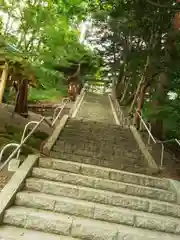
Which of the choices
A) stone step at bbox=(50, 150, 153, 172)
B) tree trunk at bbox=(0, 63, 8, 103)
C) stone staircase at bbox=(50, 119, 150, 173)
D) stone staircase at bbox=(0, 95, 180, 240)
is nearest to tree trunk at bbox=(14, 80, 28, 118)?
stone staircase at bbox=(50, 119, 150, 173)

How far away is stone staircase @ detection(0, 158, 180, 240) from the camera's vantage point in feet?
13.8

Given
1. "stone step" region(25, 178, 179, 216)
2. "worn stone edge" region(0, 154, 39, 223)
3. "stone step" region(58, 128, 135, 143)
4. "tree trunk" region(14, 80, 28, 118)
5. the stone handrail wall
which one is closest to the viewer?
"worn stone edge" region(0, 154, 39, 223)

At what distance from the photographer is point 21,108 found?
13.6 meters

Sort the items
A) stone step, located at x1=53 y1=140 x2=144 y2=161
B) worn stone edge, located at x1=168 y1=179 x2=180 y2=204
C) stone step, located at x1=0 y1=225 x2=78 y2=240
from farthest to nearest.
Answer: stone step, located at x1=53 y1=140 x2=144 y2=161 < worn stone edge, located at x1=168 y1=179 x2=180 y2=204 < stone step, located at x1=0 y1=225 x2=78 y2=240

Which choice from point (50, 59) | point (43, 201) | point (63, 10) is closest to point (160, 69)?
point (50, 59)

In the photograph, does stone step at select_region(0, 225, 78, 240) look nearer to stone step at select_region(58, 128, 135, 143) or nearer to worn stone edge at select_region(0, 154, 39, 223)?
worn stone edge at select_region(0, 154, 39, 223)

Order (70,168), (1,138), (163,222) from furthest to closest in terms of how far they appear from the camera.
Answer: (1,138), (70,168), (163,222)

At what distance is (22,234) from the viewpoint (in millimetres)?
3980

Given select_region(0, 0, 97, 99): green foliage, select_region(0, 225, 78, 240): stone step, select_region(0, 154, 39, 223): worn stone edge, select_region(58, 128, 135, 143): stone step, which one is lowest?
select_region(0, 225, 78, 240): stone step

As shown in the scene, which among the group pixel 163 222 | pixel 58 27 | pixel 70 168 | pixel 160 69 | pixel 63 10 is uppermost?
pixel 63 10

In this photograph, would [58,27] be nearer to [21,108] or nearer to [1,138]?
[21,108]

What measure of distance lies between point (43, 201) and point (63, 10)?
18136 millimetres

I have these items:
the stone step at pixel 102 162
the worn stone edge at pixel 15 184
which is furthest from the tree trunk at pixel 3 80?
the stone step at pixel 102 162

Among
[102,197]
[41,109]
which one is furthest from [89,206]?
[41,109]
